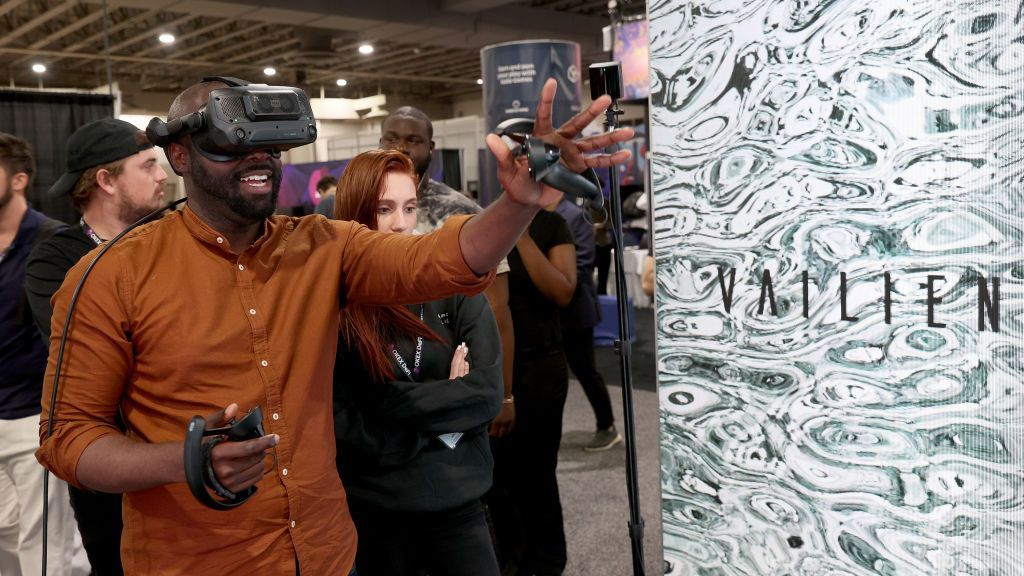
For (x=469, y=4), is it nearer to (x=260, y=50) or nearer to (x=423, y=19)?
(x=423, y=19)

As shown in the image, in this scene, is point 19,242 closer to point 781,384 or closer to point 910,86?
point 781,384

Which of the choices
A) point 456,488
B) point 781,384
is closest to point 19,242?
point 456,488

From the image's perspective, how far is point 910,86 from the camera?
1.52 metres

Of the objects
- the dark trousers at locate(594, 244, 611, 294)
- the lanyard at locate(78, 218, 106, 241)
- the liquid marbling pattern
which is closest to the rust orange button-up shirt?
the liquid marbling pattern

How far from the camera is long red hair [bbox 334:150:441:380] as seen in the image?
1.58 m

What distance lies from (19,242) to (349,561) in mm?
1740

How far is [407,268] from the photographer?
121 centimetres

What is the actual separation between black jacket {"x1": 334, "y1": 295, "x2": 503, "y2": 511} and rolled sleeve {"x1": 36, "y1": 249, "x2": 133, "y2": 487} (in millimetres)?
474

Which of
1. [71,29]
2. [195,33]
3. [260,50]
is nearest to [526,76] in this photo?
[195,33]

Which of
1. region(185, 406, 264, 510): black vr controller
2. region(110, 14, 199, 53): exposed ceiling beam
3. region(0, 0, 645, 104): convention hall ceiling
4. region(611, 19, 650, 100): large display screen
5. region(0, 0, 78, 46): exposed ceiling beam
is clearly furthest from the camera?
region(110, 14, 199, 53): exposed ceiling beam

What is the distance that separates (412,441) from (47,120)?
3886 millimetres

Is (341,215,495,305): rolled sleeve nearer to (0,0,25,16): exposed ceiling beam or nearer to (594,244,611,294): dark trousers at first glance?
(594,244,611,294): dark trousers

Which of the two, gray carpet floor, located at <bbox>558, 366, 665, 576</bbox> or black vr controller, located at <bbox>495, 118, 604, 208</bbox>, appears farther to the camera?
gray carpet floor, located at <bbox>558, 366, 665, 576</bbox>

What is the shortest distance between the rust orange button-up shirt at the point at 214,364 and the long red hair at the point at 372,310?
9.2 inches
